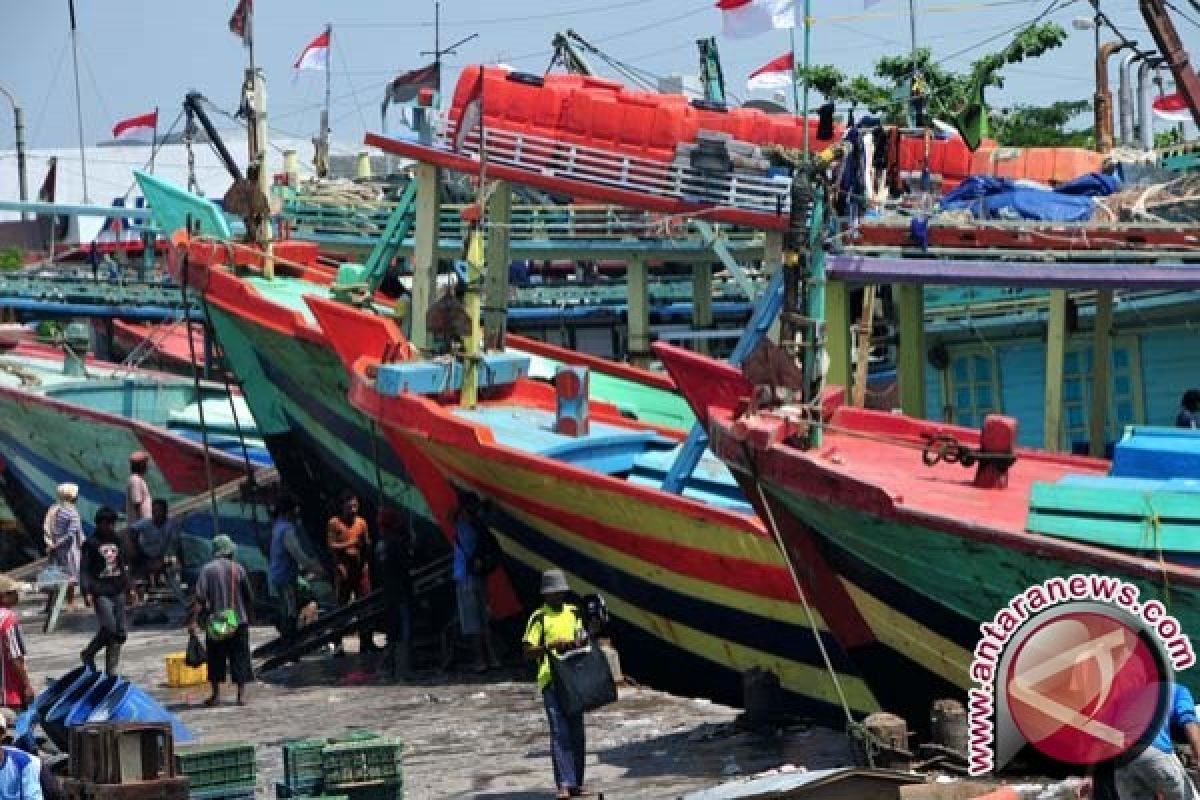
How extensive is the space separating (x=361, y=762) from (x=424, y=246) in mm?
9238

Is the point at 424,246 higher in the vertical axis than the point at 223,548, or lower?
higher

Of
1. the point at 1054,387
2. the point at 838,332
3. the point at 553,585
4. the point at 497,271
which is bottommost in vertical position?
the point at 553,585

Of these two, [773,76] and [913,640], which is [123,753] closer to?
[913,640]

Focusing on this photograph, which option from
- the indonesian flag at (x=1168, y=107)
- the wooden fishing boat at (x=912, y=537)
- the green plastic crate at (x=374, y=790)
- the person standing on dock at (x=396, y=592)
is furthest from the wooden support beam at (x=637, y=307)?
the green plastic crate at (x=374, y=790)

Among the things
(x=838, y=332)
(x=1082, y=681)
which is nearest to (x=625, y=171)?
(x=838, y=332)

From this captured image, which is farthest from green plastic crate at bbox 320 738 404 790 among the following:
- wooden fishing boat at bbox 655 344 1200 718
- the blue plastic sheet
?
wooden fishing boat at bbox 655 344 1200 718

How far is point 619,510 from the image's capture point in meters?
15.8

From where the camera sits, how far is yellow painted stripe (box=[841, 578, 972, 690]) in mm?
12523

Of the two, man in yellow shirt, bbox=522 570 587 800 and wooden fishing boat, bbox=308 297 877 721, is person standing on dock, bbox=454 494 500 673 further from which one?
man in yellow shirt, bbox=522 570 587 800

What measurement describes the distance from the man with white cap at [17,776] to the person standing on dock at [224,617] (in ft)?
21.7

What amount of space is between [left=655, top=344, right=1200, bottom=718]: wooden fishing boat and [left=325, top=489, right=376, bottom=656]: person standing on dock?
5290 millimetres

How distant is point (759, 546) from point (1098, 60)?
1614 cm

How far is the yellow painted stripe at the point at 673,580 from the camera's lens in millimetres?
14711

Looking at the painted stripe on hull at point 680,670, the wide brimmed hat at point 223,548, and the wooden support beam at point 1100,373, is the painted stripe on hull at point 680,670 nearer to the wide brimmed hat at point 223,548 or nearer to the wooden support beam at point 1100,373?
the wide brimmed hat at point 223,548
